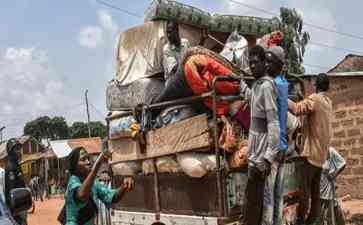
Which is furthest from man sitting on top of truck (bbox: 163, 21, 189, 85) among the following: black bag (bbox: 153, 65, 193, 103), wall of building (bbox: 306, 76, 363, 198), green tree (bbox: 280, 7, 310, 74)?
green tree (bbox: 280, 7, 310, 74)

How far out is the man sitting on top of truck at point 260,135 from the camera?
479 cm

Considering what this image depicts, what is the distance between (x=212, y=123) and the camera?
542 cm

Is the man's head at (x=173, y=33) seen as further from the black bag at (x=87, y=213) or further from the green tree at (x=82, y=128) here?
the green tree at (x=82, y=128)

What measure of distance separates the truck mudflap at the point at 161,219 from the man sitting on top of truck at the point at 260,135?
1.12ft

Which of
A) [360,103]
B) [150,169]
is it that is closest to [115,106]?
[150,169]

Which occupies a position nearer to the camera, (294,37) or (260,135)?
(260,135)

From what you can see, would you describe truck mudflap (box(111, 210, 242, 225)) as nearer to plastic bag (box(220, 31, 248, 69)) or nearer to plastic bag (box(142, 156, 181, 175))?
plastic bag (box(142, 156, 181, 175))

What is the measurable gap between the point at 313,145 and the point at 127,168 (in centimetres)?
217

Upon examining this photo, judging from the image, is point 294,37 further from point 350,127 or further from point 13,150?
point 13,150

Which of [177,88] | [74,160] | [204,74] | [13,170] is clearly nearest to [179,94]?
[177,88]

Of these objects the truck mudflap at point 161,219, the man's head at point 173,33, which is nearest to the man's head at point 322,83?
the man's head at point 173,33

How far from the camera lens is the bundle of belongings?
5.48m

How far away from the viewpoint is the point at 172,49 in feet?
21.9

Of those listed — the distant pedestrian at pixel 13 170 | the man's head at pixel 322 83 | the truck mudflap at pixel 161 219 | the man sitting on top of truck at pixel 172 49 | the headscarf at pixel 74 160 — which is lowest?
the truck mudflap at pixel 161 219
